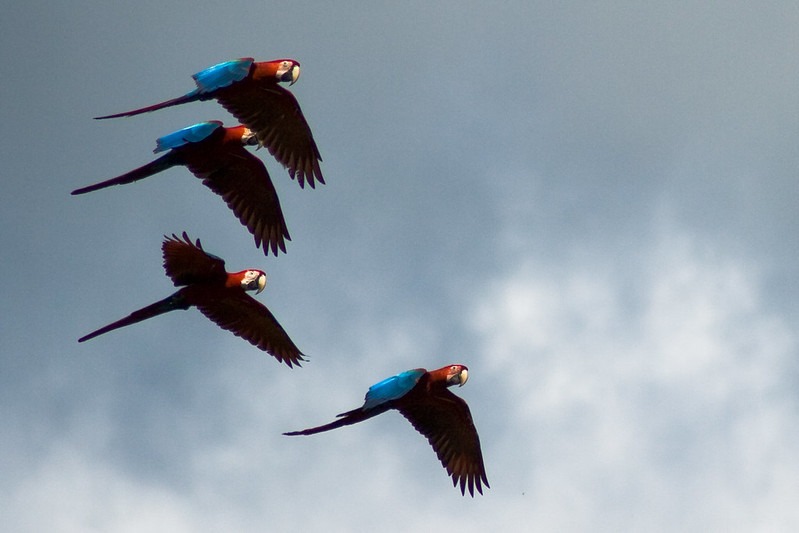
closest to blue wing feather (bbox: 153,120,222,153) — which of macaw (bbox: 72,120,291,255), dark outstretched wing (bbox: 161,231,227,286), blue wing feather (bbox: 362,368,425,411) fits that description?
macaw (bbox: 72,120,291,255)

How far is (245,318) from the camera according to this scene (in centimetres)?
1571

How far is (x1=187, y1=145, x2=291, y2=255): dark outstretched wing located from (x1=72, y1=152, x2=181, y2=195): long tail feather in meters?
0.48

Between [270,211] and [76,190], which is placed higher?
[270,211]

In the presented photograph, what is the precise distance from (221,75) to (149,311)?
3085 mm

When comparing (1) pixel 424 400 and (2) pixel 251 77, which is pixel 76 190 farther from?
(1) pixel 424 400

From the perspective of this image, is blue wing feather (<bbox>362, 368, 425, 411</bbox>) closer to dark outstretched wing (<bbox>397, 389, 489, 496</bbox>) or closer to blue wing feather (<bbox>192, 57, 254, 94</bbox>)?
dark outstretched wing (<bbox>397, 389, 489, 496</bbox>)

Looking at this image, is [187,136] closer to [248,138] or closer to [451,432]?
[248,138]

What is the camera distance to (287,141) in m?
15.1

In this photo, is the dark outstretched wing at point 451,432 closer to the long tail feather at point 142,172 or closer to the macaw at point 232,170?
the macaw at point 232,170

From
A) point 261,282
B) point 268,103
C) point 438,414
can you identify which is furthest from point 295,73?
point 438,414

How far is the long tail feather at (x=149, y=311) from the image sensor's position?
13.3 metres

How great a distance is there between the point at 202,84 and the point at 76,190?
2134mm

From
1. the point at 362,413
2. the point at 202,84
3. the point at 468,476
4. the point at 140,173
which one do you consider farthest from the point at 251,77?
the point at 468,476

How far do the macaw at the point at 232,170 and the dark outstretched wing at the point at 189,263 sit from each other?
0.97 meters
